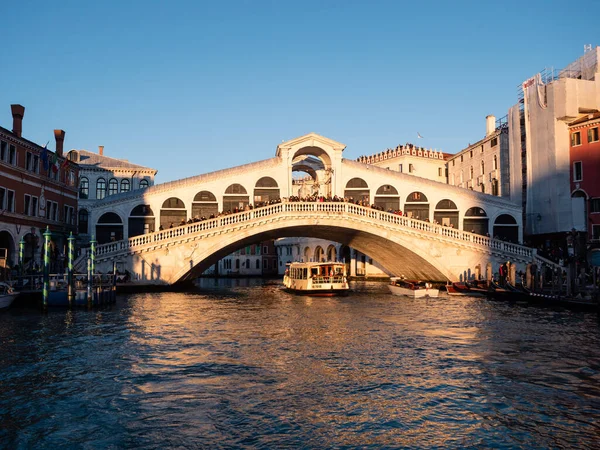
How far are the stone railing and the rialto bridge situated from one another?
59 millimetres

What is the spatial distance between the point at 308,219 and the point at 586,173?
1737 cm

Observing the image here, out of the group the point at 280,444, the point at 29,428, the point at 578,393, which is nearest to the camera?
the point at 280,444

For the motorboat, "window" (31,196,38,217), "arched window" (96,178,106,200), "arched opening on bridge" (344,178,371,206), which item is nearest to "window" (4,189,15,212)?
"window" (31,196,38,217)

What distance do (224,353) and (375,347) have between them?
4.06 metres

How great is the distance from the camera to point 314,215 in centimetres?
3338

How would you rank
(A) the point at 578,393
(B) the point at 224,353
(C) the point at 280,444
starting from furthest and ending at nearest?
1. (B) the point at 224,353
2. (A) the point at 578,393
3. (C) the point at 280,444

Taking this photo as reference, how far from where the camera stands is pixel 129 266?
104 ft

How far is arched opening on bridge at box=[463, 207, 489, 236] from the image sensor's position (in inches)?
1570

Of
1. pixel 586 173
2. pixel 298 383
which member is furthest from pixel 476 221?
pixel 298 383

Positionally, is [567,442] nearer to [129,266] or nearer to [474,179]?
[129,266]

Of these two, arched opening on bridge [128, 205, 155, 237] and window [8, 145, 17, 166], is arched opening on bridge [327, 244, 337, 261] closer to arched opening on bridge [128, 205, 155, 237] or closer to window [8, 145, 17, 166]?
arched opening on bridge [128, 205, 155, 237]

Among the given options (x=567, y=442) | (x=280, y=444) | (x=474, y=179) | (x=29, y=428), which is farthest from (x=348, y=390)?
(x=474, y=179)

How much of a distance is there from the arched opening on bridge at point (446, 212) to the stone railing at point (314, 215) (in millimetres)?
6012

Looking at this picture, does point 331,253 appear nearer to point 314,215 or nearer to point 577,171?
point 314,215
